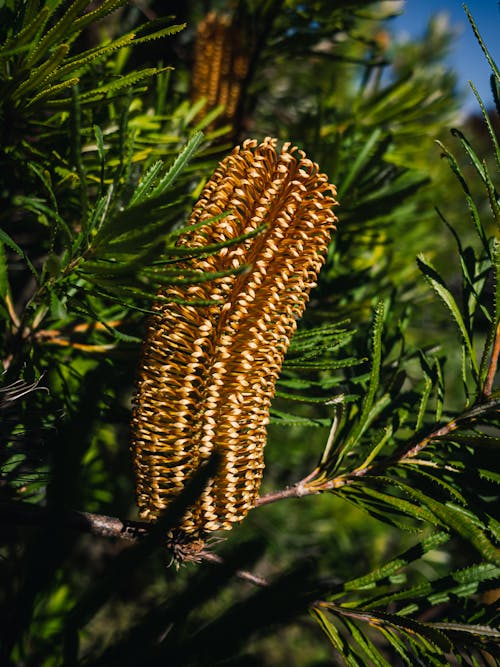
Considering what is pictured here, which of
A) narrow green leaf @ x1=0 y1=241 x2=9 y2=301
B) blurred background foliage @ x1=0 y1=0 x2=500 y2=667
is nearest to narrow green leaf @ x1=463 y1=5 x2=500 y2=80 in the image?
blurred background foliage @ x1=0 y1=0 x2=500 y2=667

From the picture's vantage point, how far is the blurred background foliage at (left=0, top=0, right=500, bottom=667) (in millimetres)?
258

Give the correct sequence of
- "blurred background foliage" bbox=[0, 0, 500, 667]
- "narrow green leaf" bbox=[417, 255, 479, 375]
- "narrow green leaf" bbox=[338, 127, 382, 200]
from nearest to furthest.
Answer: "blurred background foliage" bbox=[0, 0, 500, 667] < "narrow green leaf" bbox=[417, 255, 479, 375] < "narrow green leaf" bbox=[338, 127, 382, 200]

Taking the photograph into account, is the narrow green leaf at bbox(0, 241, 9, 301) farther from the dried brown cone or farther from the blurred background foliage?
the dried brown cone

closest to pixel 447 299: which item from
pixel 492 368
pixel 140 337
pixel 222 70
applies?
pixel 492 368

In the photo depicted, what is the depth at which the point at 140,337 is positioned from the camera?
52 cm

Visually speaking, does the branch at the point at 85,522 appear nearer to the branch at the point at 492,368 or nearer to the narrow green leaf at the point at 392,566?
the narrow green leaf at the point at 392,566

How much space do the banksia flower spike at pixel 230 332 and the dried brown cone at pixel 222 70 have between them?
0.47 m

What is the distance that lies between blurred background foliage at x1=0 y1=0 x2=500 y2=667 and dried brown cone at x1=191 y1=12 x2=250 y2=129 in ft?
0.05

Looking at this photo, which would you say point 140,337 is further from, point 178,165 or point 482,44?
point 482,44

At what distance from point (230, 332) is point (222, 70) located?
23.6 inches

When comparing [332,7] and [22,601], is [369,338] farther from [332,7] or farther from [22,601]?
[332,7]

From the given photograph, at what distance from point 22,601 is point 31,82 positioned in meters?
0.32

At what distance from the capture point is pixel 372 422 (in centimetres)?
51

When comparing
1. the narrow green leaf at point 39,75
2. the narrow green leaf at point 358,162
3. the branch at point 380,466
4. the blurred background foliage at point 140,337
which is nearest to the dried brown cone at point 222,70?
the blurred background foliage at point 140,337
